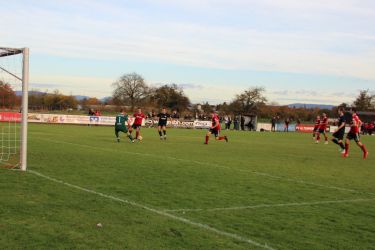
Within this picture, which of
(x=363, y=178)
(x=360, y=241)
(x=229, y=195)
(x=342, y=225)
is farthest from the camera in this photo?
(x=363, y=178)

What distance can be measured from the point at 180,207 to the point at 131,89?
→ 92.8 meters

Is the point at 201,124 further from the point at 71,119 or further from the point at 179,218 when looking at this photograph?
the point at 179,218

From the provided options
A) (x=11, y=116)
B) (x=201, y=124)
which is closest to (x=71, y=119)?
(x=201, y=124)

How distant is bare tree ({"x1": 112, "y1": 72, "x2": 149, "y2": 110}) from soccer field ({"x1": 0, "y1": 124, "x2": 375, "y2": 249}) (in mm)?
85564

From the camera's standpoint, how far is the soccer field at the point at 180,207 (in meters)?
6.05

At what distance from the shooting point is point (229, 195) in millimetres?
9312

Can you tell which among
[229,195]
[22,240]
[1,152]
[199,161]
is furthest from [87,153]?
[22,240]

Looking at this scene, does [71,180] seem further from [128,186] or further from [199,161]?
[199,161]

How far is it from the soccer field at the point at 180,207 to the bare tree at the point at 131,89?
281 feet

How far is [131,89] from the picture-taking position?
99.6 metres

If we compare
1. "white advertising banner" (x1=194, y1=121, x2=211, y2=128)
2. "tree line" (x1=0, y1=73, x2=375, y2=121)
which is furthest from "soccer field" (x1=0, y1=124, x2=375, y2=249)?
"tree line" (x1=0, y1=73, x2=375, y2=121)

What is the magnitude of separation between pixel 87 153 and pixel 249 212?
10.0m

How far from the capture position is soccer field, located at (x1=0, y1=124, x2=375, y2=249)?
6047mm

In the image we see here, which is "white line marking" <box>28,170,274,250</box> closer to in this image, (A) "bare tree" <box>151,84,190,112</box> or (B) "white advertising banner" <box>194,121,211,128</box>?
(B) "white advertising banner" <box>194,121,211,128</box>
